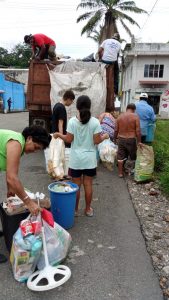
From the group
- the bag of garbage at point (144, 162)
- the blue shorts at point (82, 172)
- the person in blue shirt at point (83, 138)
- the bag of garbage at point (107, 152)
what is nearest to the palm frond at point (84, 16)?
the bag of garbage at point (107, 152)

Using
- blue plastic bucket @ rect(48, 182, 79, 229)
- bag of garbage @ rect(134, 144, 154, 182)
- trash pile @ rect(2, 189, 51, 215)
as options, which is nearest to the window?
bag of garbage @ rect(134, 144, 154, 182)

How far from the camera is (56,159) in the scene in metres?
5.31

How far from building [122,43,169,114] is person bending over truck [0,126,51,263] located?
77.3 ft

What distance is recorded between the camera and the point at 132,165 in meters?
6.91

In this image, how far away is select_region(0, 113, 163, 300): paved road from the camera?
8.74 ft

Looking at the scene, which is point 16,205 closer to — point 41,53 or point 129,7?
point 41,53

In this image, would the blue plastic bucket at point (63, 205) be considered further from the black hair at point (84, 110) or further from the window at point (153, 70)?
the window at point (153, 70)

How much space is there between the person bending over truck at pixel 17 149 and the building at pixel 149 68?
23560 mm

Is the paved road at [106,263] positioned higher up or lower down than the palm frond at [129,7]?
lower down

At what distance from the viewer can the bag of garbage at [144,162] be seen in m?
5.66

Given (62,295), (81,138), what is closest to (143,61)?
(81,138)

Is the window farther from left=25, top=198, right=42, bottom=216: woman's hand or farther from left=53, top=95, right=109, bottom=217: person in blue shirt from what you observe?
left=25, top=198, right=42, bottom=216: woman's hand

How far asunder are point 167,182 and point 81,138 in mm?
2310

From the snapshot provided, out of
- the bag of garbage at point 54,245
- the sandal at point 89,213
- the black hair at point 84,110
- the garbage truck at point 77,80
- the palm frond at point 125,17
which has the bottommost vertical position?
the sandal at point 89,213
